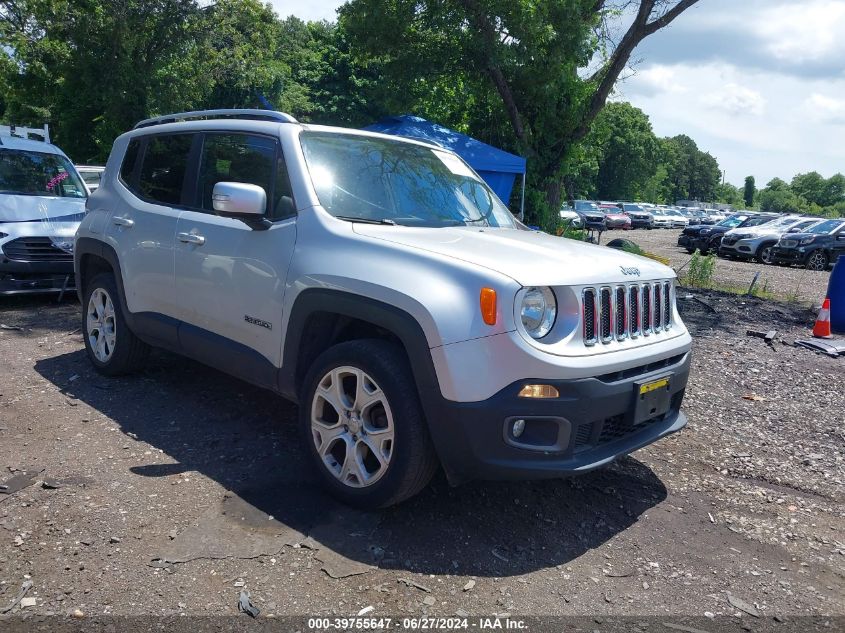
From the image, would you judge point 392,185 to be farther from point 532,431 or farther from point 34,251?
point 34,251

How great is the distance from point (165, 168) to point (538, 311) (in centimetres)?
320

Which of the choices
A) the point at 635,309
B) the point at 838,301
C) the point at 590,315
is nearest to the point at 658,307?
the point at 635,309

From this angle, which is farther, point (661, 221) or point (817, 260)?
point (661, 221)

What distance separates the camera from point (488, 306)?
3039mm

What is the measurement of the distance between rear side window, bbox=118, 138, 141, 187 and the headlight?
361cm

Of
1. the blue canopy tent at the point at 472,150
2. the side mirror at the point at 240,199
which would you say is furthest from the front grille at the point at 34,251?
the blue canopy tent at the point at 472,150

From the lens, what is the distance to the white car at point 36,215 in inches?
311

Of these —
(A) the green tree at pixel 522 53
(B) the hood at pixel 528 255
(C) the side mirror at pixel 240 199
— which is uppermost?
(A) the green tree at pixel 522 53

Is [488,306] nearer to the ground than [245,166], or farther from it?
nearer to the ground

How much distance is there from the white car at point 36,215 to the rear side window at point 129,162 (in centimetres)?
322

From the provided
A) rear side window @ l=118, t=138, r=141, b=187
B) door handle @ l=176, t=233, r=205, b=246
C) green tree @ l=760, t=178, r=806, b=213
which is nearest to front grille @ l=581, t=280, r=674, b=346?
door handle @ l=176, t=233, r=205, b=246

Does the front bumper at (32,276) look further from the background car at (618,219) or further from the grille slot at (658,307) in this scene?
the background car at (618,219)

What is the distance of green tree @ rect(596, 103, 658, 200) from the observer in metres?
69.4

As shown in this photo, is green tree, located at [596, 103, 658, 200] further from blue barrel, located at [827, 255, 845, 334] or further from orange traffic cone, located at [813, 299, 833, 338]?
orange traffic cone, located at [813, 299, 833, 338]
